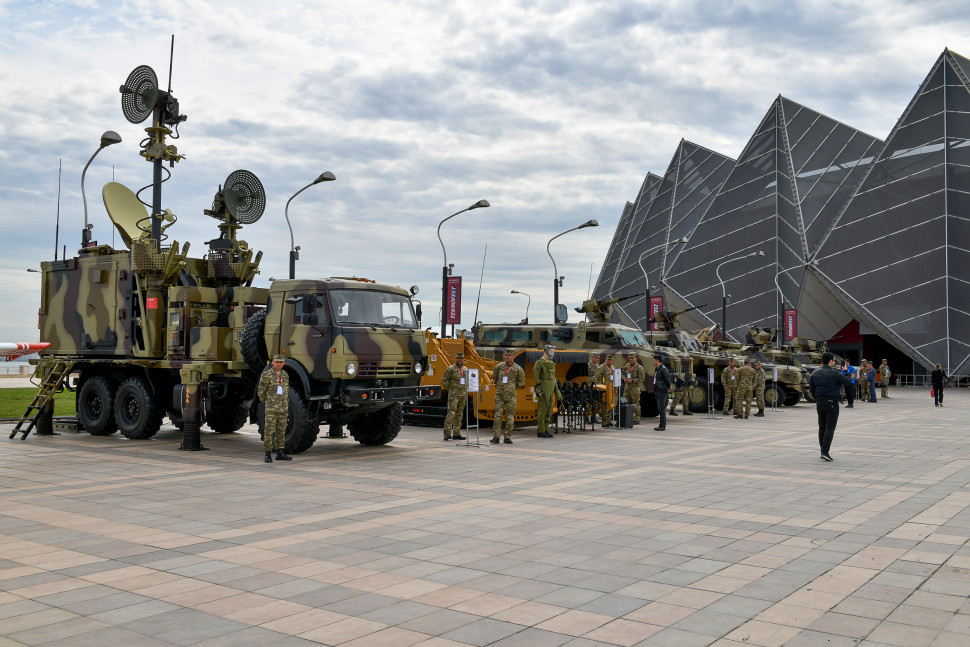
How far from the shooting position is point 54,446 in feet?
50.6

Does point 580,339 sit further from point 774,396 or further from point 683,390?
point 774,396

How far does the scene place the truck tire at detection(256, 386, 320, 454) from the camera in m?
13.7

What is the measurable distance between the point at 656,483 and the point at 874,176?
161ft

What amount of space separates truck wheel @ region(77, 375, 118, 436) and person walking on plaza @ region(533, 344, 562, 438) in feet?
28.8

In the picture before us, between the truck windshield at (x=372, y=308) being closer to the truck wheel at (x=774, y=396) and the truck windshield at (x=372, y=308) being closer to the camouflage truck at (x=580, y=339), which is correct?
the camouflage truck at (x=580, y=339)

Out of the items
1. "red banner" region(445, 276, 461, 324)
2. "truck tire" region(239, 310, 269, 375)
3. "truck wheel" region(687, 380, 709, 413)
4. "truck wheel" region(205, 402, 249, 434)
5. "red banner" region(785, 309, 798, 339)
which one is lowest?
"truck wheel" region(205, 402, 249, 434)

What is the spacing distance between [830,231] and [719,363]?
106 ft

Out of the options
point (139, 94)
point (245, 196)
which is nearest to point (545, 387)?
point (245, 196)

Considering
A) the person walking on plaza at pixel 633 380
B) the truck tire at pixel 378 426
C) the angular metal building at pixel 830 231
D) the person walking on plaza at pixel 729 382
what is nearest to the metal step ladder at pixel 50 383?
the truck tire at pixel 378 426

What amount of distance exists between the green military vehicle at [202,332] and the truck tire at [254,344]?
0.02m

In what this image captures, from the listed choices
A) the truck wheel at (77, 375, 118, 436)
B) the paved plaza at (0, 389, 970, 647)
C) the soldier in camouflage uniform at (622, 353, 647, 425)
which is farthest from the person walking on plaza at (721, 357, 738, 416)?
the truck wheel at (77, 375, 118, 436)

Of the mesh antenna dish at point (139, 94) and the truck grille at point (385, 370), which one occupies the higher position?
the mesh antenna dish at point (139, 94)

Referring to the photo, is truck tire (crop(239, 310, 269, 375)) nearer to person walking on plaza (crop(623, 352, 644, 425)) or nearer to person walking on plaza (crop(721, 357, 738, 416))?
person walking on plaza (crop(623, 352, 644, 425))

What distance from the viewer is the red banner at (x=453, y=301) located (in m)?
25.4
